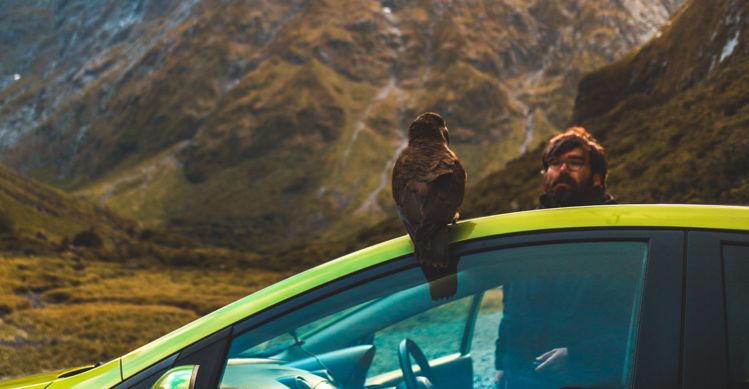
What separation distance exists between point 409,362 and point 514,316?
402 mm

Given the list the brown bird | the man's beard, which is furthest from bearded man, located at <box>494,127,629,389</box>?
the man's beard

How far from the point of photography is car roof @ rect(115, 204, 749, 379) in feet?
4.91

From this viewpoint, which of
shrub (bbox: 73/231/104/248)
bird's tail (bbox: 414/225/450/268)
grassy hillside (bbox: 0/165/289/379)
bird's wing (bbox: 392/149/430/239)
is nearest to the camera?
bird's tail (bbox: 414/225/450/268)

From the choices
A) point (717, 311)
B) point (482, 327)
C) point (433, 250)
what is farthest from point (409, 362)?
point (717, 311)

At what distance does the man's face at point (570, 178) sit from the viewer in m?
3.38

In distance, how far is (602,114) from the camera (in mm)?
54062

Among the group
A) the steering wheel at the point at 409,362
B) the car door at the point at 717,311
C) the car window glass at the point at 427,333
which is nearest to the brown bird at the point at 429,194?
the car window glass at the point at 427,333

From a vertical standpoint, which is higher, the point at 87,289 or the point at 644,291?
the point at 644,291

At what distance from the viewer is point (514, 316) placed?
5.46ft

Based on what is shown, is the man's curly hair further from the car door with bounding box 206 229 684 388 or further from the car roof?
the car door with bounding box 206 229 684 388

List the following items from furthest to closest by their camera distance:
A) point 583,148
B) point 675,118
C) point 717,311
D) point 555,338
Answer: point 675,118 < point 583,148 < point 555,338 < point 717,311

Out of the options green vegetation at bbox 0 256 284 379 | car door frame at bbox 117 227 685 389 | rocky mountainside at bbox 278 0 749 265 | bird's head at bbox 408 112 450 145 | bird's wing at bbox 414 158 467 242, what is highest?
bird's head at bbox 408 112 450 145

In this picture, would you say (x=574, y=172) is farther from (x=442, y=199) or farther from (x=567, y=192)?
(x=442, y=199)

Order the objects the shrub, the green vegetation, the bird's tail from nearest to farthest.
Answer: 1. the bird's tail
2. the green vegetation
3. the shrub
